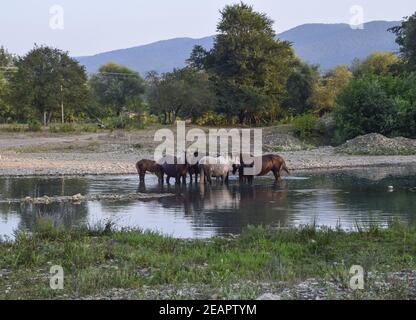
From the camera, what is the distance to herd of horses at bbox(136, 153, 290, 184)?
25234 mm

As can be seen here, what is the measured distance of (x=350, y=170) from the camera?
101 feet

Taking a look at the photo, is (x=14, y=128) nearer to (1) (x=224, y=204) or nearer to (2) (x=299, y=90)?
(2) (x=299, y=90)

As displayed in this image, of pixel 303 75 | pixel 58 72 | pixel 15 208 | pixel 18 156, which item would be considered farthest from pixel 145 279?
pixel 303 75

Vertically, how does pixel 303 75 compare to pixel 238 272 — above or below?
above

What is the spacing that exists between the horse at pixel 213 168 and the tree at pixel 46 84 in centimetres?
3788

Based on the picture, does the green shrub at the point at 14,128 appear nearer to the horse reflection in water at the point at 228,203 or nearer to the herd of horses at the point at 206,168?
the herd of horses at the point at 206,168

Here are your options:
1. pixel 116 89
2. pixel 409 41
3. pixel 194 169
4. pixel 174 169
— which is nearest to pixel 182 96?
pixel 409 41

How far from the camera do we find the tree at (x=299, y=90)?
6812cm

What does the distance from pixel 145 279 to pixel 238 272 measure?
4.24 feet

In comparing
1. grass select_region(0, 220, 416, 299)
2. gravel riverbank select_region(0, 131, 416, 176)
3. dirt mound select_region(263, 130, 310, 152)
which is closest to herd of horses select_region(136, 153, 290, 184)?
gravel riverbank select_region(0, 131, 416, 176)

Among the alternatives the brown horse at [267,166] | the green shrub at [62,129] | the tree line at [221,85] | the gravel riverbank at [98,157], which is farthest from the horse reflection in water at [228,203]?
the tree line at [221,85]

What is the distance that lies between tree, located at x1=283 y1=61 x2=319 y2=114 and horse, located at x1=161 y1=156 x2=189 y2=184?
43197 mm
